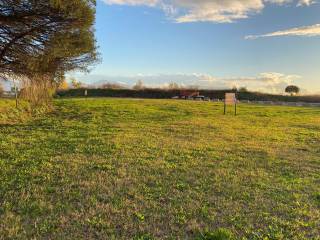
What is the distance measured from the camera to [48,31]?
1323cm

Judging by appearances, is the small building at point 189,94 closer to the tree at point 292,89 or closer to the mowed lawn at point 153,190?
the tree at point 292,89

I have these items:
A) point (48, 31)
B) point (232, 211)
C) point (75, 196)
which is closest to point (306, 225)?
point (232, 211)

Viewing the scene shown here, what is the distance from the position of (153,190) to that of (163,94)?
51.6m

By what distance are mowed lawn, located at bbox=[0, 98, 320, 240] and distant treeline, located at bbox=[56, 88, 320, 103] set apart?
43.5 meters

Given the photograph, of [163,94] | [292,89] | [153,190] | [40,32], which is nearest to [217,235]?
[153,190]

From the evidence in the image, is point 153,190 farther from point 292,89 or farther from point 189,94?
point 292,89

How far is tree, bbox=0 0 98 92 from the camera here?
12234 mm

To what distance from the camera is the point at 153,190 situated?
632 cm

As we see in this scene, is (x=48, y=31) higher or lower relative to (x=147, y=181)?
higher

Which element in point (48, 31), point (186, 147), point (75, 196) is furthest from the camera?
point (48, 31)

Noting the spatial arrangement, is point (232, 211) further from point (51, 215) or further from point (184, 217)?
point (51, 215)

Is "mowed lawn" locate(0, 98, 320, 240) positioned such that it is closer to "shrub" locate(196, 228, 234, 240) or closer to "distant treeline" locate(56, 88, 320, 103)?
"shrub" locate(196, 228, 234, 240)

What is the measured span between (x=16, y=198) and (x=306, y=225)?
4.08m

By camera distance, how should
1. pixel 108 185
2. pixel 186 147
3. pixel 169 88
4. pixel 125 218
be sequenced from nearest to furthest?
pixel 125 218 < pixel 108 185 < pixel 186 147 < pixel 169 88
